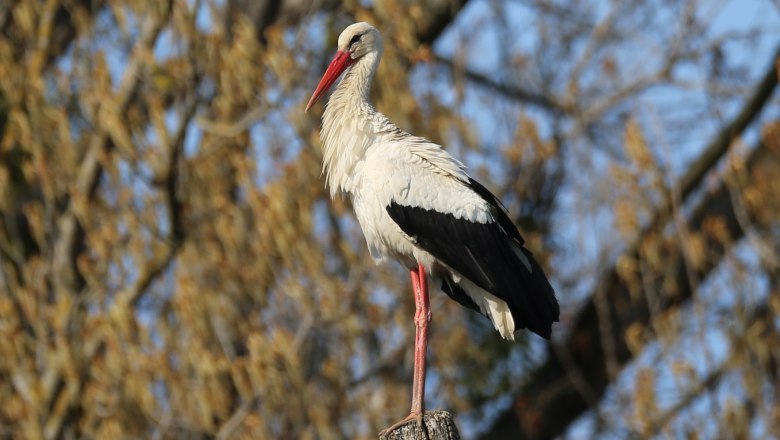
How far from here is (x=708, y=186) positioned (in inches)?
492

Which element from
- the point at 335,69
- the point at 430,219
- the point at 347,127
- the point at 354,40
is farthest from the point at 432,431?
the point at 354,40

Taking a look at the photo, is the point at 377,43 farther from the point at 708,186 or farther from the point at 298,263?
the point at 708,186

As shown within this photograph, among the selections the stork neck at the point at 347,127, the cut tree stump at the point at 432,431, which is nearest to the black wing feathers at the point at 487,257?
the stork neck at the point at 347,127

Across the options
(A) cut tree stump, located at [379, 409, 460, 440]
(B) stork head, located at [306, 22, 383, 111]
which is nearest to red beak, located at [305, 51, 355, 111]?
(B) stork head, located at [306, 22, 383, 111]

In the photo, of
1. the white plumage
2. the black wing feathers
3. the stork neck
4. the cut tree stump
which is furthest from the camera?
the stork neck

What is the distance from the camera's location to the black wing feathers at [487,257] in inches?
263

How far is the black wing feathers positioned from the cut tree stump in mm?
1020

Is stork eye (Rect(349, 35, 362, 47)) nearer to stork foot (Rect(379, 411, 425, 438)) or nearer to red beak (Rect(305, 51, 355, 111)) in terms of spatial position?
red beak (Rect(305, 51, 355, 111))

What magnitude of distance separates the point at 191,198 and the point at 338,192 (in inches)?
137

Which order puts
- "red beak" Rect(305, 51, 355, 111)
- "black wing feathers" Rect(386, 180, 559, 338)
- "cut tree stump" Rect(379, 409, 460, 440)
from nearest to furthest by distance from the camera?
"cut tree stump" Rect(379, 409, 460, 440), "black wing feathers" Rect(386, 180, 559, 338), "red beak" Rect(305, 51, 355, 111)

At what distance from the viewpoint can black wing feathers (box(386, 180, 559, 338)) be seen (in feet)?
21.9

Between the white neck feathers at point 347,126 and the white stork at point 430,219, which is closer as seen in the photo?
the white stork at point 430,219

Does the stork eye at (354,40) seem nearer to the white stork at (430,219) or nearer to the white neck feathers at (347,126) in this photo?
the white neck feathers at (347,126)

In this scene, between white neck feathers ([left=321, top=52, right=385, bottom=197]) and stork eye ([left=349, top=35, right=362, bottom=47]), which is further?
stork eye ([left=349, top=35, right=362, bottom=47])
